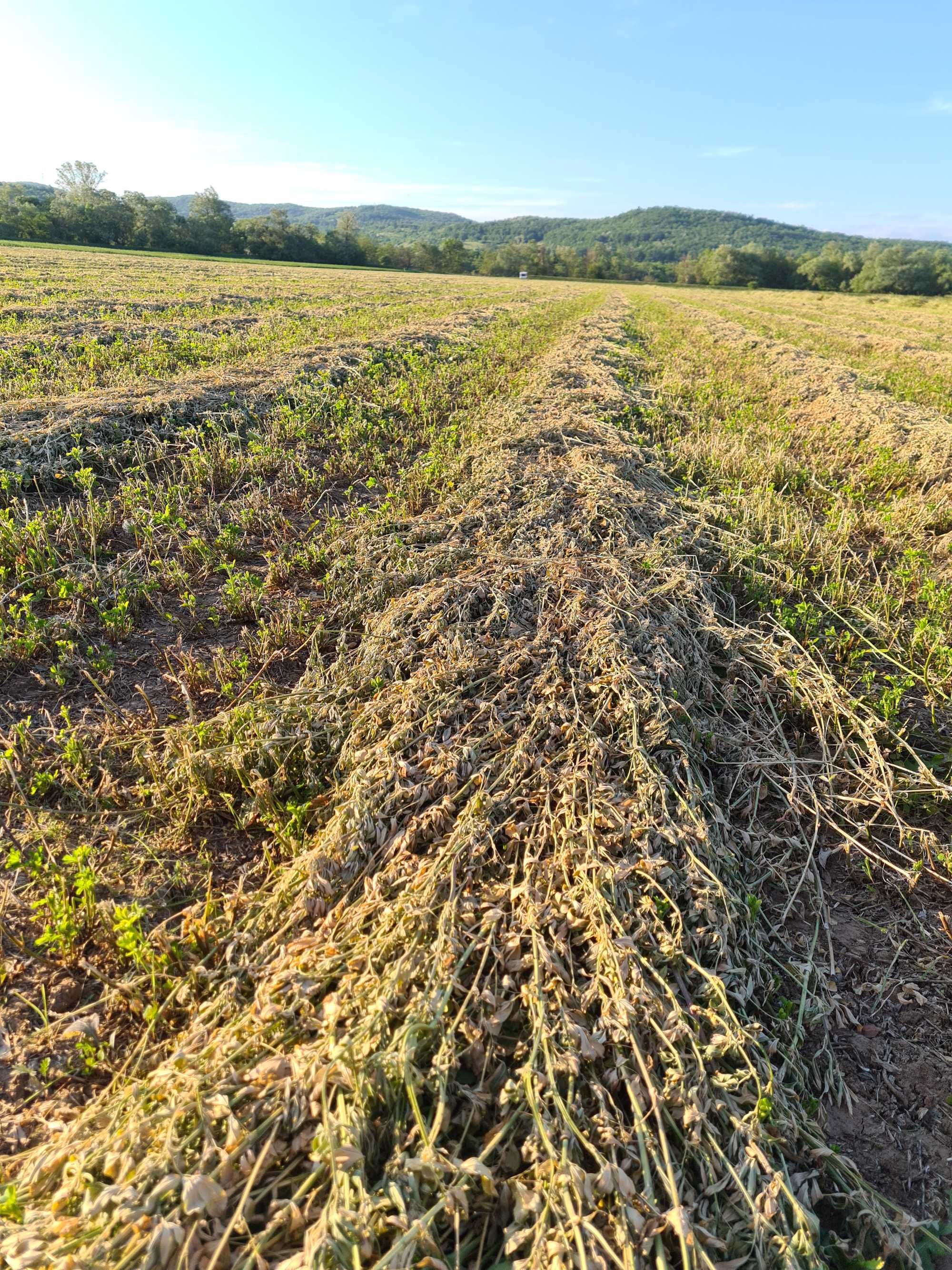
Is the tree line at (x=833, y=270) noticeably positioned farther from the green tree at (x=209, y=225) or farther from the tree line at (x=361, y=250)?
the green tree at (x=209, y=225)

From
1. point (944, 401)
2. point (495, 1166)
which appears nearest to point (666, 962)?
point (495, 1166)

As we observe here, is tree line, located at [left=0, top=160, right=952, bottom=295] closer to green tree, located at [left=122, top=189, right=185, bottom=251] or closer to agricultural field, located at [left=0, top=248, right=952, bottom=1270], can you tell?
green tree, located at [left=122, top=189, right=185, bottom=251]

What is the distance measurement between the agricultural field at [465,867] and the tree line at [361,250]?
203 feet

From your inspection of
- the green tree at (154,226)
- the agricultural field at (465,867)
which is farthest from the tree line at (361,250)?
the agricultural field at (465,867)

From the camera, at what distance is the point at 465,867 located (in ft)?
7.77

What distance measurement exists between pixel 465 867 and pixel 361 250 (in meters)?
82.1

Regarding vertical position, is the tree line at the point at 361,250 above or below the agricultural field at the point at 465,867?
above

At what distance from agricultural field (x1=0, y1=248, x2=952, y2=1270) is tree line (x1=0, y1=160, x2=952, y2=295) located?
6195 cm

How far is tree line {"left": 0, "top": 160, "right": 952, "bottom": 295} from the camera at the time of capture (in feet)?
172

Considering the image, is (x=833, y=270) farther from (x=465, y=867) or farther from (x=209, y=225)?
(x=465, y=867)

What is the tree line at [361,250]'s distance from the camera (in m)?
52.4

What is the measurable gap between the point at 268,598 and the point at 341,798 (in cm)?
210

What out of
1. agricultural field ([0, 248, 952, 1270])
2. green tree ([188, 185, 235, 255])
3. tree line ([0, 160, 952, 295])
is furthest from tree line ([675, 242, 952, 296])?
agricultural field ([0, 248, 952, 1270])

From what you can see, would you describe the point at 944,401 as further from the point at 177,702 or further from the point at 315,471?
the point at 177,702
